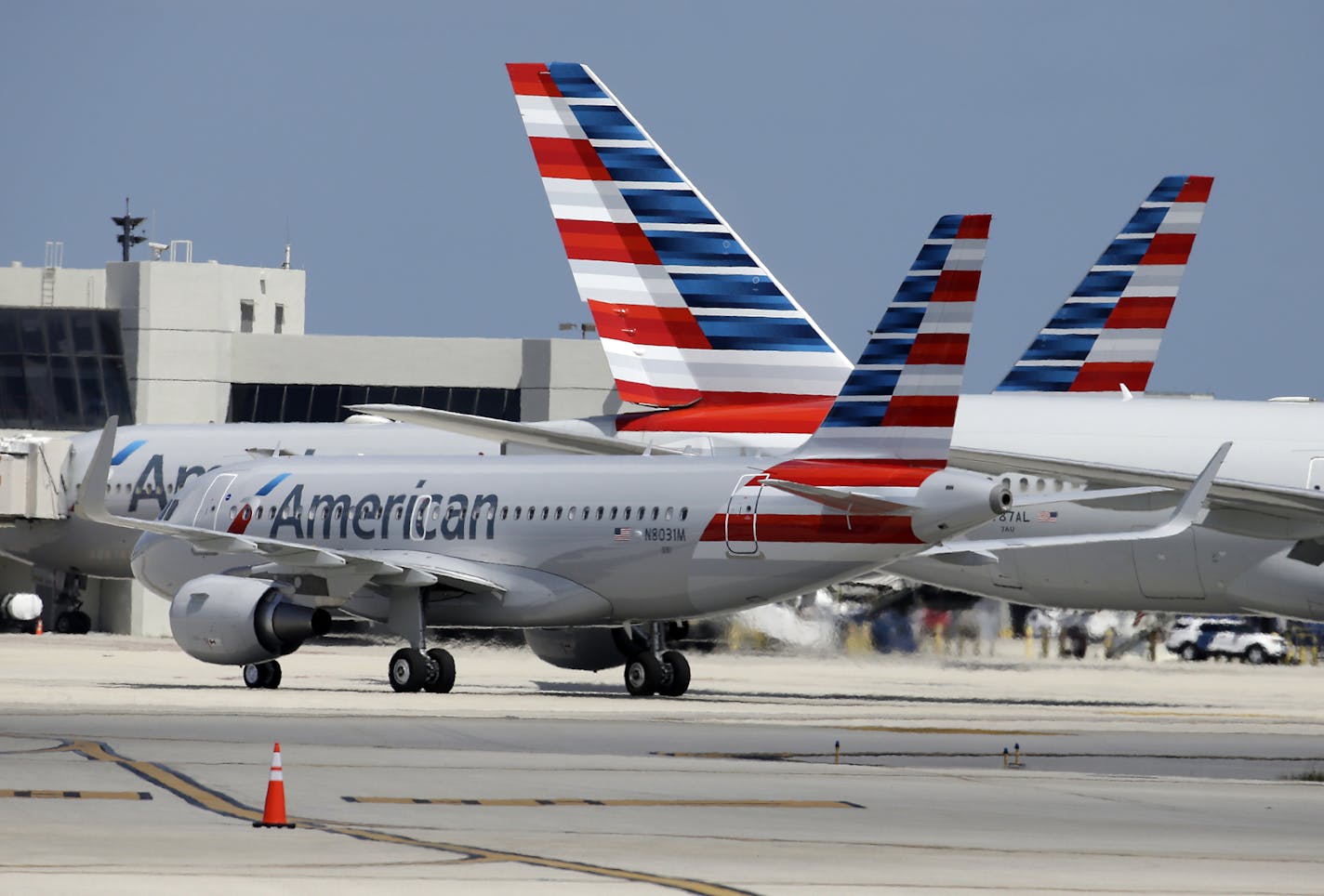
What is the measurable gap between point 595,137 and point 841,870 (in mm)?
24643

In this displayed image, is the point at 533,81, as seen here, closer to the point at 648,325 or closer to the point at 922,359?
the point at 648,325

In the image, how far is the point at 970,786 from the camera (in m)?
20.5

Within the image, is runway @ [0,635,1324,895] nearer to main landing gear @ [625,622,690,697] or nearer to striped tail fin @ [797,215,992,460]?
main landing gear @ [625,622,690,697]

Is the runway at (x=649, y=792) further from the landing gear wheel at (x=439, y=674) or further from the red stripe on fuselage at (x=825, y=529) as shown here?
the red stripe on fuselage at (x=825, y=529)

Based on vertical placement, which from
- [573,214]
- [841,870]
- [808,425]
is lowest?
[841,870]

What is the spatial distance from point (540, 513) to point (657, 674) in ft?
10.2

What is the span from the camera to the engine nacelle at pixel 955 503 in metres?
30.0

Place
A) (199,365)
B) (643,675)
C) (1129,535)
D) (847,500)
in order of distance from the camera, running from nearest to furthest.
→ (847,500)
(1129,535)
(643,675)
(199,365)

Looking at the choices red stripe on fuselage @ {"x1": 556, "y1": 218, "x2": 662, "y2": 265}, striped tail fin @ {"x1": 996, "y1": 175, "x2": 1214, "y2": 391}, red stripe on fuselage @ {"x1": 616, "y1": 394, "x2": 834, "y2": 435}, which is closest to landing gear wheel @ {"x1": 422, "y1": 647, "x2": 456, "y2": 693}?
red stripe on fuselage @ {"x1": 616, "y1": 394, "x2": 834, "y2": 435}

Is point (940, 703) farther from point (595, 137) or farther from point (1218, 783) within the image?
point (1218, 783)

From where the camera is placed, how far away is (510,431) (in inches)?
1352

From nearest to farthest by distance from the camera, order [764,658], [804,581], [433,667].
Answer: [804,581], [433,667], [764,658]

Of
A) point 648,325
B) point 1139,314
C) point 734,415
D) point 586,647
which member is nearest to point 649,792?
point 734,415

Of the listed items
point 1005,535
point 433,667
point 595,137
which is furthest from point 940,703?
point 595,137
